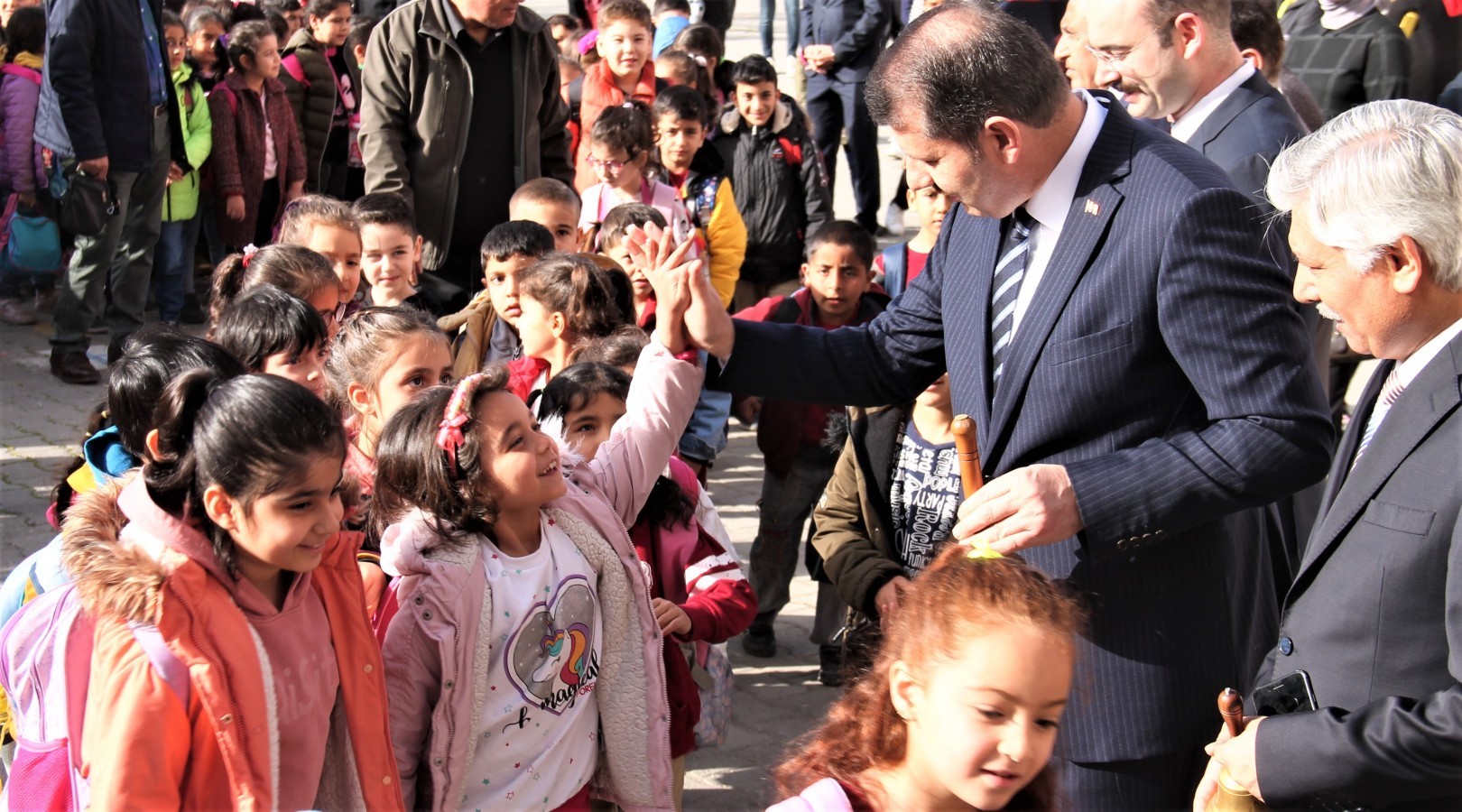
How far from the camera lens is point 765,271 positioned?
25.1 feet

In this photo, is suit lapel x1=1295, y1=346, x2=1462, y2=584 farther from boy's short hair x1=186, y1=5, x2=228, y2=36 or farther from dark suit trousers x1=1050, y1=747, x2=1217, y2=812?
boy's short hair x1=186, y1=5, x2=228, y2=36

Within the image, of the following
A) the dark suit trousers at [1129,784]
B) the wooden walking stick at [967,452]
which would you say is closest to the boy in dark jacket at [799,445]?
the dark suit trousers at [1129,784]

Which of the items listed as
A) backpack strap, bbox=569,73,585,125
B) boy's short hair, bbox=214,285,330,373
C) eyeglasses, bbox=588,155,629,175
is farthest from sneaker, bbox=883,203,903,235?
boy's short hair, bbox=214,285,330,373

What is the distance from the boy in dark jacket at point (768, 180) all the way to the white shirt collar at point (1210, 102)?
148 inches

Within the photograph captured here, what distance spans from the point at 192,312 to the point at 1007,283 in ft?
23.0

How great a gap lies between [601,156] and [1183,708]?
4.24m

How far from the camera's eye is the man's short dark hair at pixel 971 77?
8.16 ft

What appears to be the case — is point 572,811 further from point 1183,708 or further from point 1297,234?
point 1297,234

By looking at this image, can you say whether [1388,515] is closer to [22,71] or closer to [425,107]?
[425,107]

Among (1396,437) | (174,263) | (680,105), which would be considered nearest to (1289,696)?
(1396,437)

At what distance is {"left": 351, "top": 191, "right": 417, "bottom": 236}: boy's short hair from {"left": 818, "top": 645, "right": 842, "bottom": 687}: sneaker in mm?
2135

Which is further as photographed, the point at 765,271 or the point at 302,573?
the point at 765,271

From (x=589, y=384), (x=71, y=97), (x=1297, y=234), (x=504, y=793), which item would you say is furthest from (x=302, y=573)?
(x=71, y=97)

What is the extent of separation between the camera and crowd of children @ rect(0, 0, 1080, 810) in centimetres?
217
